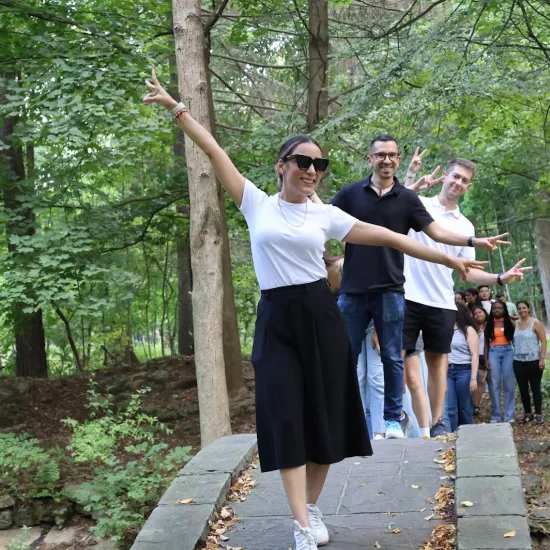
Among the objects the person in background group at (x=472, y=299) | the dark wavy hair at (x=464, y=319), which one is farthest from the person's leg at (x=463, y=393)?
the person in background group at (x=472, y=299)

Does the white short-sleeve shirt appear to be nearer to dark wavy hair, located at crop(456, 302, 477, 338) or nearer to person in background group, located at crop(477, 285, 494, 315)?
dark wavy hair, located at crop(456, 302, 477, 338)

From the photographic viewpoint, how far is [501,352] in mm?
12250

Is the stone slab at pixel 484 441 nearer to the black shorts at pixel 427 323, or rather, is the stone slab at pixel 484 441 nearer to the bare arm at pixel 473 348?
the black shorts at pixel 427 323

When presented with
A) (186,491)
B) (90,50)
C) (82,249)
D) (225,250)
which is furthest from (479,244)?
(225,250)

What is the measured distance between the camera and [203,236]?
29.8 feet

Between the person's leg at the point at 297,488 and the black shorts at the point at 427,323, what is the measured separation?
2693mm

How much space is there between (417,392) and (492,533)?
2530 mm

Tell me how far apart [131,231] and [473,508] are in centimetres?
981

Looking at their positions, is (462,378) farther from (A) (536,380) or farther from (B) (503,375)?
(A) (536,380)

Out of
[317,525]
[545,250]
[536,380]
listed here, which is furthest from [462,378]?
[545,250]

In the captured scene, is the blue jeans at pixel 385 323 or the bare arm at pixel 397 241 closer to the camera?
the bare arm at pixel 397 241

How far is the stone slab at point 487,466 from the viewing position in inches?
191

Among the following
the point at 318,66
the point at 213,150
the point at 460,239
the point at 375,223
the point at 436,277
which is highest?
the point at 318,66

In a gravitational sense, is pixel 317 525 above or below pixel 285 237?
below
